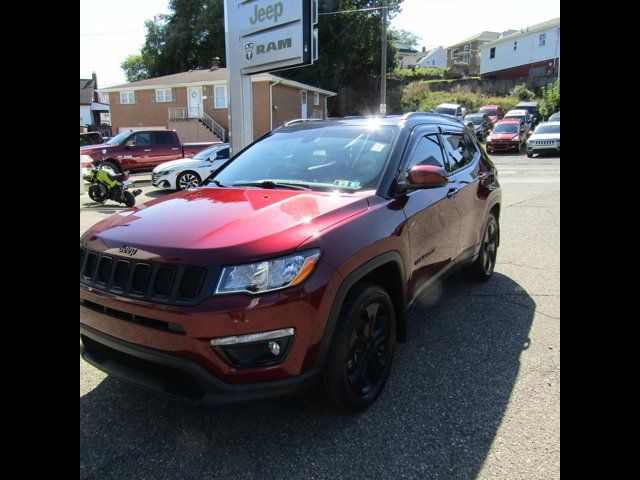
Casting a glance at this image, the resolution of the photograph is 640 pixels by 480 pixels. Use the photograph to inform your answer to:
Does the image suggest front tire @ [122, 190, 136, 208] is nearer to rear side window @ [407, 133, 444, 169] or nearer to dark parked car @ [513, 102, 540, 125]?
rear side window @ [407, 133, 444, 169]

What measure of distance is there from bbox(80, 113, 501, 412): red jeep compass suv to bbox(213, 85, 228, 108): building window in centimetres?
3081

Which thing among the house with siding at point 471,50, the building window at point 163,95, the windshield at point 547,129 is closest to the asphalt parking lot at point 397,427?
the windshield at point 547,129

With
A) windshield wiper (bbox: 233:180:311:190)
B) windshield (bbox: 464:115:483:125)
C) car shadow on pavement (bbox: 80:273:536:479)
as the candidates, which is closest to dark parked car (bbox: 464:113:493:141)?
windshield (bbox: 464:115:483:125)

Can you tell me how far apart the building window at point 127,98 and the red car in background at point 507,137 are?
2519 centimetres

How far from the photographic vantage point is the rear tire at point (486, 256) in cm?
503

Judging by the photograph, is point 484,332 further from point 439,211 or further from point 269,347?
point 269,347

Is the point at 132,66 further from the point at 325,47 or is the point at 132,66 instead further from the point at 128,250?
the point at 128,250

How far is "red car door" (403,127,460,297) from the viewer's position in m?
3.35

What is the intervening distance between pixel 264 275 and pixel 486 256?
3.56 metres

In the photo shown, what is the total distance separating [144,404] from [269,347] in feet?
3.95

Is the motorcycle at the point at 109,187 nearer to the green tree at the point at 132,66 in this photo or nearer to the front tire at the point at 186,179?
the front tire at the point at 186,179

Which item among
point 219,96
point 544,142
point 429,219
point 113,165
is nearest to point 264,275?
point 429,219

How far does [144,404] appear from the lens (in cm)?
299

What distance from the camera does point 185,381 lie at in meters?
2.32
